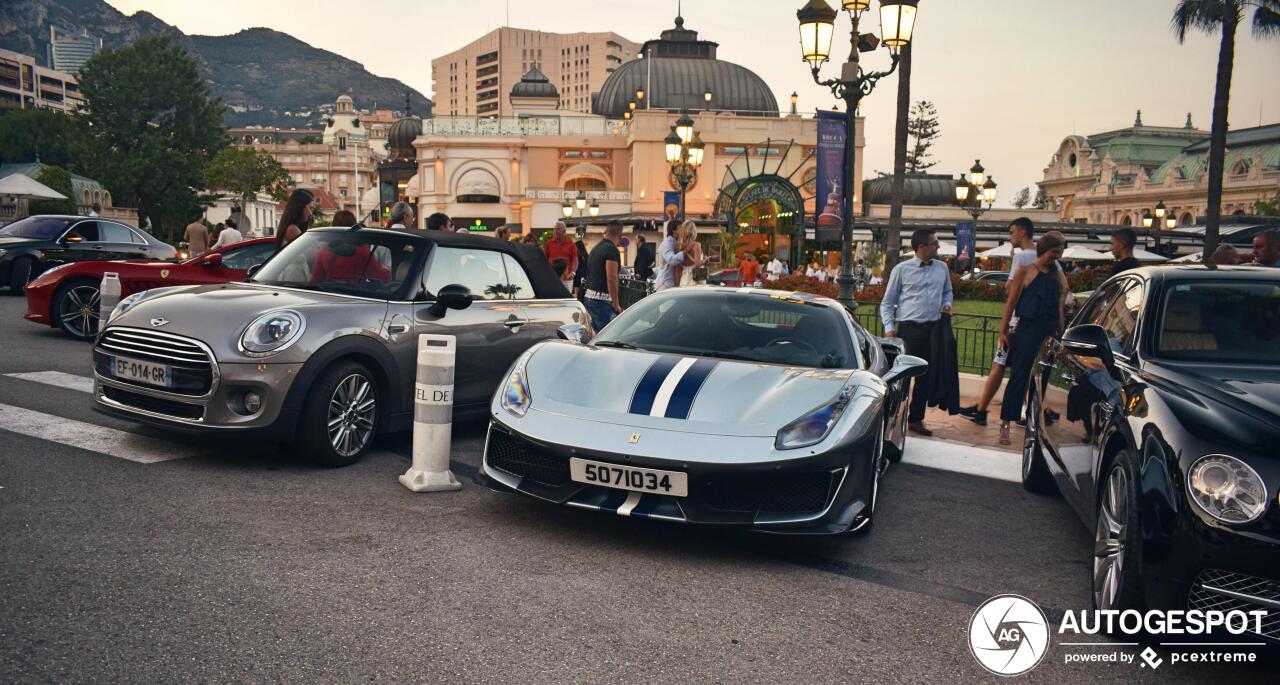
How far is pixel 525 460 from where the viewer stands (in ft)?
15.6

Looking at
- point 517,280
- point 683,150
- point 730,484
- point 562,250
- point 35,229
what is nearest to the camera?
point 730,484

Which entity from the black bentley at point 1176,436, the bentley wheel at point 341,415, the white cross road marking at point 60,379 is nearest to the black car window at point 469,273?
the bentley wheel at point 341,415

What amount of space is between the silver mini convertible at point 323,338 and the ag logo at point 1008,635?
3.82 metres

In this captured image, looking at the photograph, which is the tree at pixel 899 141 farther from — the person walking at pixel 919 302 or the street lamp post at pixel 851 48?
the person walking at pixel 919 302

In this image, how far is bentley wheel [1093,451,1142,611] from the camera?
3.48 m

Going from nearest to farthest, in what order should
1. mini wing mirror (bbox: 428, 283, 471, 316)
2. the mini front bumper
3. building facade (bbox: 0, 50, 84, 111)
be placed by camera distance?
the mini front bumper < mini wing mirror (bbox: 428, 283, 471, 316) < building facade (bbox: 0, 50, 84, 111)

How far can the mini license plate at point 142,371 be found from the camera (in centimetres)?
570

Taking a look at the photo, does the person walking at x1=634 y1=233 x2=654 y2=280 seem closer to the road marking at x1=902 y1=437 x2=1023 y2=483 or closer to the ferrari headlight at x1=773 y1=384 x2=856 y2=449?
the road marking at x1=902 y1=437 x2=1023 y2=483

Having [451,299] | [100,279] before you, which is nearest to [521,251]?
[451,299]

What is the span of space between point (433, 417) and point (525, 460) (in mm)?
1060

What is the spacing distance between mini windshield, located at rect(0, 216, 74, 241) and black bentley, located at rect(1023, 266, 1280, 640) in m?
17.0

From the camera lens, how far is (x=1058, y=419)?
211 inches

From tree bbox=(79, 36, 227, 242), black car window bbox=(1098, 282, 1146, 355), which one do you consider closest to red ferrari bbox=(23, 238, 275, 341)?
black car window bbox=(1098, 282, 1146, 355)

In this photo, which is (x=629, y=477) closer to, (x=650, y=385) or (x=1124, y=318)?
(x=650, y=385)
